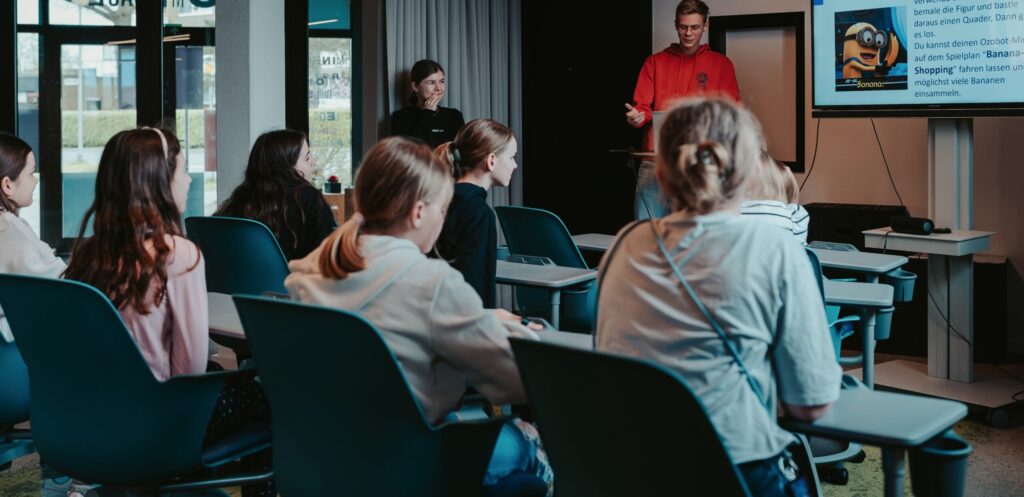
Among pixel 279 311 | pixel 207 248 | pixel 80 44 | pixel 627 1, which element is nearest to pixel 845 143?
pixel 627 1

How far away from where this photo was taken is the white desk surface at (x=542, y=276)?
3168mm

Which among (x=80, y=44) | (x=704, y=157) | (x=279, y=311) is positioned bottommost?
(x=279, y=311)

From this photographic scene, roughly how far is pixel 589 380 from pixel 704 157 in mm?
460

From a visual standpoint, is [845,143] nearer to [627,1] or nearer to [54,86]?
[627,1]

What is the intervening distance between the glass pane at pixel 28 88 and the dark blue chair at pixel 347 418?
196 inches

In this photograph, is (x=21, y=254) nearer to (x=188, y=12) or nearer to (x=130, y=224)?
(x=130, y=224)

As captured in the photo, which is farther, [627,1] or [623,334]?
[627,1]

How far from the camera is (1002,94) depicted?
444 cm

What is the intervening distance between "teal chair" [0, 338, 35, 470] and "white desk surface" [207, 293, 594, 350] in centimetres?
47

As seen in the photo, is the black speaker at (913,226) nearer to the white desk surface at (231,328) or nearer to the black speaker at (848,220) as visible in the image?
the black speaker at (848,220)

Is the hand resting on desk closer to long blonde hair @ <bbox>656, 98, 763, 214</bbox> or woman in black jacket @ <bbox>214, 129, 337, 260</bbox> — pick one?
long blonde hair @ <bbox>656, 98, 763, 214</bbox>

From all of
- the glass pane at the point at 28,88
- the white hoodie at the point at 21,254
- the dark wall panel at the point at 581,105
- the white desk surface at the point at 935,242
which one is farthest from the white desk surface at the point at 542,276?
the glass pane at the point at 28,88

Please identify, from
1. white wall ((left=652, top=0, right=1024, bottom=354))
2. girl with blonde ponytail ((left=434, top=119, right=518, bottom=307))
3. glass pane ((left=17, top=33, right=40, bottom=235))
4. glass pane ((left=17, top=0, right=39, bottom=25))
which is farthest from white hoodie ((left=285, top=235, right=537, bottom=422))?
glass pane ((left=17, top=0, right=39, bottom=25))

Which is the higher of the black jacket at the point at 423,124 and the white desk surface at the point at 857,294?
the black jacket at the point at 423,124
